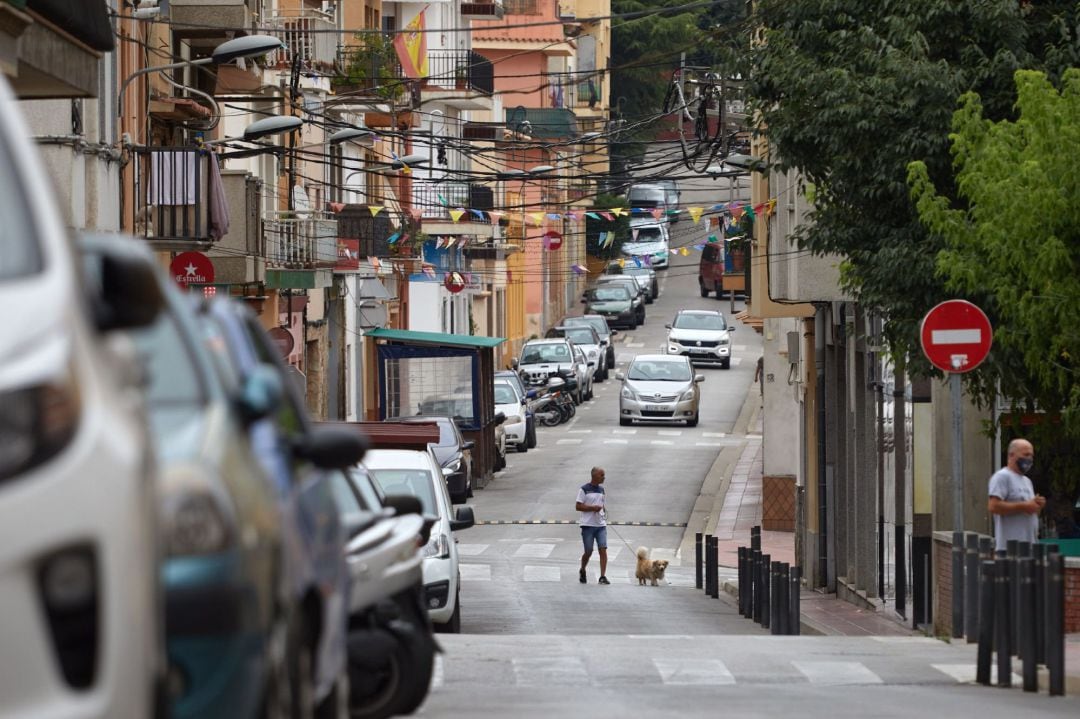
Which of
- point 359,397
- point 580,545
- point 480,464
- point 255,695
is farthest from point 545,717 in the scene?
point 359,397

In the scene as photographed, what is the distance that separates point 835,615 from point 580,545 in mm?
9542

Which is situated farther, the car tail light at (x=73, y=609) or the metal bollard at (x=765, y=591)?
the metal bollard at (x=765, y=591)

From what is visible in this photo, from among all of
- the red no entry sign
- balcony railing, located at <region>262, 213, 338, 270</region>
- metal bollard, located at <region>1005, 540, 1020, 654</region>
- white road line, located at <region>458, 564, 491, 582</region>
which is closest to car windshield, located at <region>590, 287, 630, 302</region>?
balcony railing, located at <region>262, 213, 338, 270</region>

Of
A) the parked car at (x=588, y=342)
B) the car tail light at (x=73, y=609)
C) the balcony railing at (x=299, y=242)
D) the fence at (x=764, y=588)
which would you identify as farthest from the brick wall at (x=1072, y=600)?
the parked car at (x=588, y=342)

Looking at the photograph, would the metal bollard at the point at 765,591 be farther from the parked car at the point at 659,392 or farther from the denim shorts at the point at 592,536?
the parked car at the point at 659,392

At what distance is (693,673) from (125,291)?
30.5ft

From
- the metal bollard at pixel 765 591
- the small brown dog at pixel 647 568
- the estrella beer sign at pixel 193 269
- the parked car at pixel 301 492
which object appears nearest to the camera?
the parked car at pixel 301 492

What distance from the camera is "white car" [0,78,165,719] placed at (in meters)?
3.49

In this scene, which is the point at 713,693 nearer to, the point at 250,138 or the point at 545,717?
the point at 545,717

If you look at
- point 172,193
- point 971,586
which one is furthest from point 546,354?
point 971,586

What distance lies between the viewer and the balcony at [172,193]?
2612 centimetres

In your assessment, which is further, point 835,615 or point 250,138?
point 250,138

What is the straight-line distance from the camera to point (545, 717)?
34.0 feet

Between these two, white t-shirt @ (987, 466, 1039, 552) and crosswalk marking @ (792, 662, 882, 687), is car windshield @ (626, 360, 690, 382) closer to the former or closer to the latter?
white t-shirt @ (987, 466, 1039, 552)
